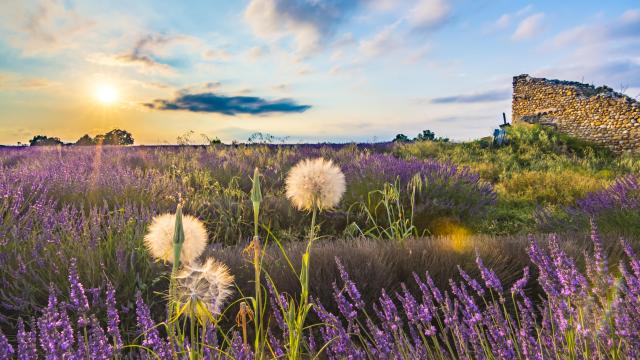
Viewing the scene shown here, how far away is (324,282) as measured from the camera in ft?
10.3

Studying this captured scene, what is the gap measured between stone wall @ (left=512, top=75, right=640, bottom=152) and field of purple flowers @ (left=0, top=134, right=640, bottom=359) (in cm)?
1716

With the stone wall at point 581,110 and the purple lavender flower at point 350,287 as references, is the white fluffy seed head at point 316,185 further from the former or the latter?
the stone wall at point 581,110

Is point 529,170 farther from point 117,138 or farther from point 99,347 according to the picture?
point 117,138

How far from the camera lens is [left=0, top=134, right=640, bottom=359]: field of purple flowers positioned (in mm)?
1815

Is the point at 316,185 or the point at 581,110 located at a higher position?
the point at 581,110

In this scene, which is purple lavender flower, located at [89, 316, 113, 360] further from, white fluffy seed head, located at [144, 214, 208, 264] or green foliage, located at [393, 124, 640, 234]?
green foliage, located at [393, 124, 640, 234]

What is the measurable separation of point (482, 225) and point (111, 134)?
23435 mm

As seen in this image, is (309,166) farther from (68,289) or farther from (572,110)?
(572,110)

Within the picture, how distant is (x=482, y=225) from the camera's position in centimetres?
612

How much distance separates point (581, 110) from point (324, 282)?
22.7 meters

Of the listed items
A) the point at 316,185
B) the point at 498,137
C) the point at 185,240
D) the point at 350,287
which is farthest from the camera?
the point at 498,137

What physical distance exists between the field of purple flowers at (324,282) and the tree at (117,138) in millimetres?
18406

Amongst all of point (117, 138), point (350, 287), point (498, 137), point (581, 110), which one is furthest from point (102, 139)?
point (350, 287)

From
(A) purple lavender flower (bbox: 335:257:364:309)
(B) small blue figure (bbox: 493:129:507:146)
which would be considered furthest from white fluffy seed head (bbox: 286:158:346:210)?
(B) small blue figure (bbox: 493:129:507:146)
